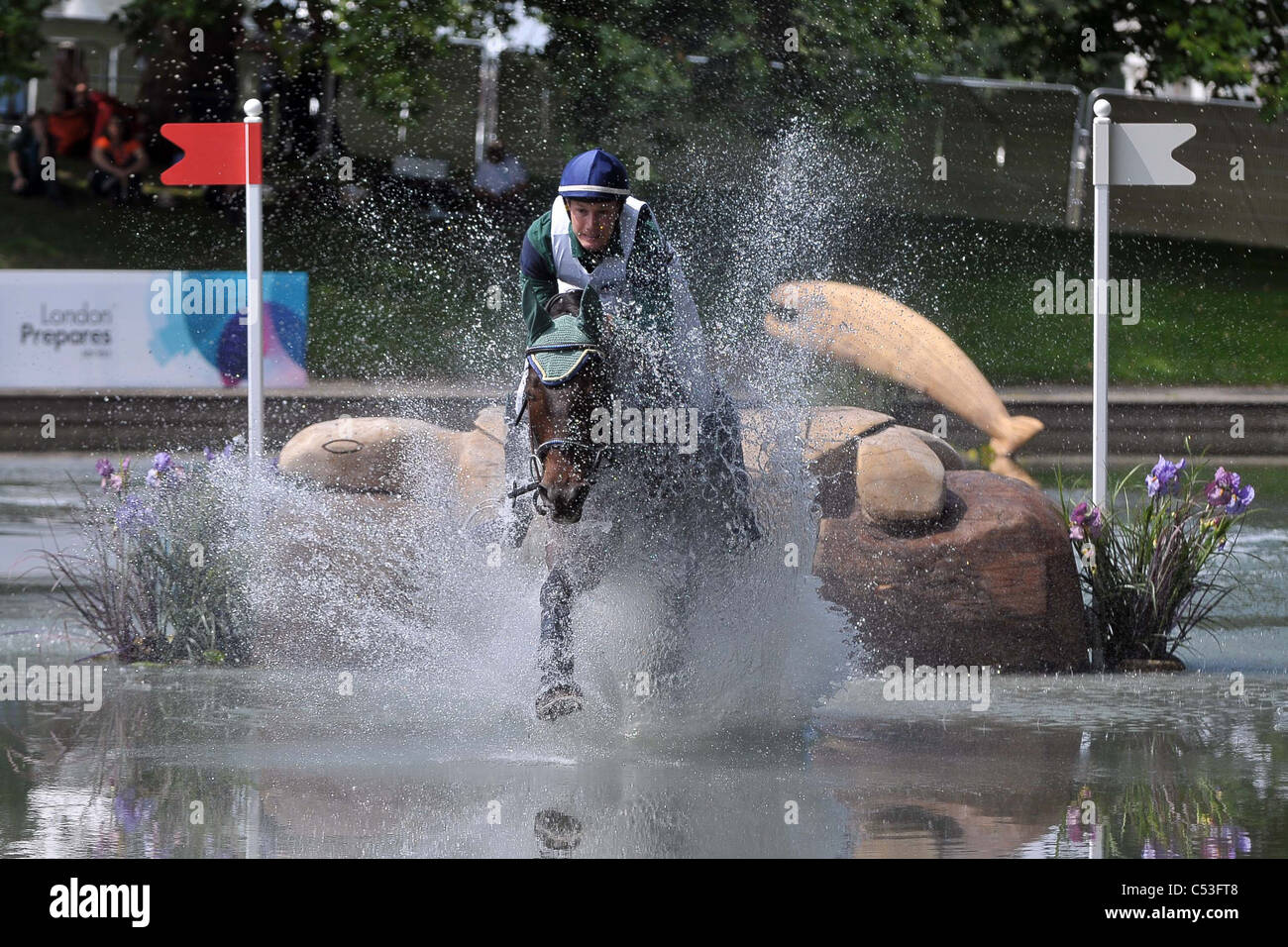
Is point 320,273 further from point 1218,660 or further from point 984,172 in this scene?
point 1218,660

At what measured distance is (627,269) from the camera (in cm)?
587

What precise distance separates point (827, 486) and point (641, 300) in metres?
1.73

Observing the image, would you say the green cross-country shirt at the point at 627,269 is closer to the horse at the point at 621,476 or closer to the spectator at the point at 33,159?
the horse at the point at 621,476

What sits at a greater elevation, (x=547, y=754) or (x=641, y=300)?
(x=641, y=300)

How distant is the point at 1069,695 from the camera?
21.7ft

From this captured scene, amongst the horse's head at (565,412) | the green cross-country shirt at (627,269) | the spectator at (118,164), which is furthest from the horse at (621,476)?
the spectator at (118,164)

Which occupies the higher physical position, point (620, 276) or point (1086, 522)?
point (620, 276)

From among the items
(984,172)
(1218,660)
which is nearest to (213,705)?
(1218,660)
